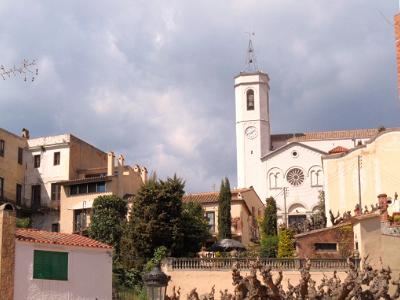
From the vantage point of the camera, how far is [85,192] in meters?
55.1

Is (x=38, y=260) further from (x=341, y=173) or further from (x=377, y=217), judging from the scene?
(x=341, y=173)

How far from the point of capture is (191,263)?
127ft

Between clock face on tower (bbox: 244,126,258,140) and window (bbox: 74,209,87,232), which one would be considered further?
clock face on tower (bbox: 244,126,258,140)

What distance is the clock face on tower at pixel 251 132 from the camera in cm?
8900

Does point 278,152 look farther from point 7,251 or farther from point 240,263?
point 7,251

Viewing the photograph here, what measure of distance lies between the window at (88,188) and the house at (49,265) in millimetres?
22439

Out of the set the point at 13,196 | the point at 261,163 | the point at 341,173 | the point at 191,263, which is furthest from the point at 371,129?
the point at 191,263

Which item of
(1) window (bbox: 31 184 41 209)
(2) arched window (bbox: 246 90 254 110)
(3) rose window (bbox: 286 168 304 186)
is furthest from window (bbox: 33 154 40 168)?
(2) arched window (bbox: 246 90 254 110)

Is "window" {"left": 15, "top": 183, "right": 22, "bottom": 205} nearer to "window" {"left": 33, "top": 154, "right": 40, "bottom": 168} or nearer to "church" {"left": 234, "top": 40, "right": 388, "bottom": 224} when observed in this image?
"window" {"left": 33, "top": 154, "right": 40, "bottom": 168}

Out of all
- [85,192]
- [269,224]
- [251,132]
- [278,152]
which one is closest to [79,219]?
[85,192]

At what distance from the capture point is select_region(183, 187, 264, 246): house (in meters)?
54.2

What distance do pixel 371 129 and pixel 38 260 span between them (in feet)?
194

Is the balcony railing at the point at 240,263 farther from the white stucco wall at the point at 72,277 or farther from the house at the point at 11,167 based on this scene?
the house at the point at 11,167

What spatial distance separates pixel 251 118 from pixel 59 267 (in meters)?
62.4
